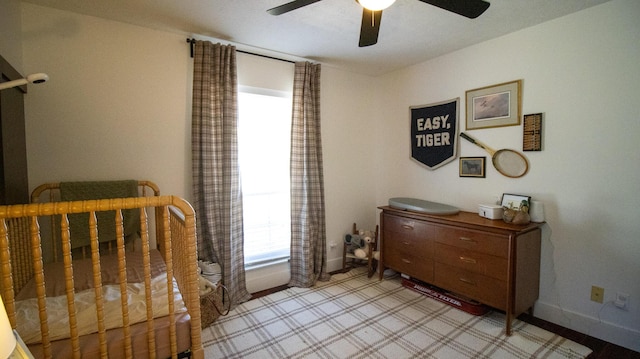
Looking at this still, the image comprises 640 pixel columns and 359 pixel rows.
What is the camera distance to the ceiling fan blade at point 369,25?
1.44 meters

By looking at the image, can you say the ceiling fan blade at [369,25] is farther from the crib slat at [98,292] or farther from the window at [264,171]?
the crib slat at [98,292]

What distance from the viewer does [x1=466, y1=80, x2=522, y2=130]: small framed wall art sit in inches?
89.4

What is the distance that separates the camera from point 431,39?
2385 millimetres

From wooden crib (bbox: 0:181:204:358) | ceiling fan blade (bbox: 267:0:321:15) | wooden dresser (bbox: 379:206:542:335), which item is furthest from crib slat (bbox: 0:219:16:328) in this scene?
wooden dresser (bbox: 379:206:542:335)

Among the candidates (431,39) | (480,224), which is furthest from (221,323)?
(431,39)

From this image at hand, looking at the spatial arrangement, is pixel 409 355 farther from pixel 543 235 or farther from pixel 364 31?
pixel 364 31

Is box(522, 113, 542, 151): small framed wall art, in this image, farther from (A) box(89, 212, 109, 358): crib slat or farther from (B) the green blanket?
(B) the green blanket

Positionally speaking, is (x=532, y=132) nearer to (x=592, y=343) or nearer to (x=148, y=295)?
(x=592, y=343)

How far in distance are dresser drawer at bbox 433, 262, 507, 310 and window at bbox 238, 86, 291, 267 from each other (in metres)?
1.51

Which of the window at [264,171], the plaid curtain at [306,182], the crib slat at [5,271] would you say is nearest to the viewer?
the crib slat at [5,271]

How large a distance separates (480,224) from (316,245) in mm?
1541

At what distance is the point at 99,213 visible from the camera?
75.2 inches

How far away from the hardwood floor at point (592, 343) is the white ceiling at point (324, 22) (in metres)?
2.32

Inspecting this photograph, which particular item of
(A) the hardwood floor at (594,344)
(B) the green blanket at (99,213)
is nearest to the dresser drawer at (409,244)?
(A) the hardwood floor at (594,344)
